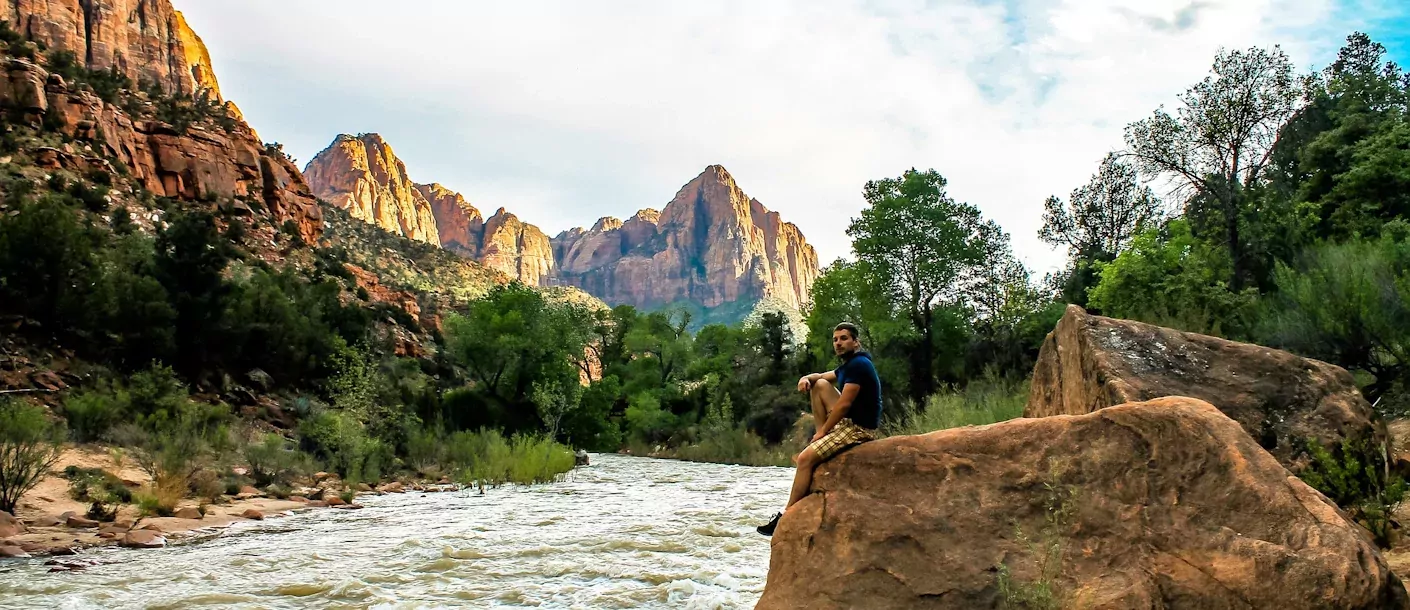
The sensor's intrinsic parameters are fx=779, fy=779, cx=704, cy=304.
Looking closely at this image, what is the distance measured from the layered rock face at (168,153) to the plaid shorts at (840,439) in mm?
34417

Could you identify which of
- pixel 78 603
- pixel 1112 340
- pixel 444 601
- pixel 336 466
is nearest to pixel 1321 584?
pixel 1112 340

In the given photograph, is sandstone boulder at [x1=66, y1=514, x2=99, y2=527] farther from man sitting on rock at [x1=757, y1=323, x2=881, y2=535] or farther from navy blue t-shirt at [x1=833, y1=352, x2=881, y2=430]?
navy blue t-shirt at [x1=833, y1=352, x2=881, y2=430]

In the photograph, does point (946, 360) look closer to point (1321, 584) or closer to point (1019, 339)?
point (1019, 339)

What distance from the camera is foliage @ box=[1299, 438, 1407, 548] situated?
19.4 feet

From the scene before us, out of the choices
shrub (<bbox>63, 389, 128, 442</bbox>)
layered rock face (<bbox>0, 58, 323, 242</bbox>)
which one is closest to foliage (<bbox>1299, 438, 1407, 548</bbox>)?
Answer: shrub (<bbox>63, 389, 128, 442</bbox>)

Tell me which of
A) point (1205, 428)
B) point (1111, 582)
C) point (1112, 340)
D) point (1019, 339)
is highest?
point (1019, 339)

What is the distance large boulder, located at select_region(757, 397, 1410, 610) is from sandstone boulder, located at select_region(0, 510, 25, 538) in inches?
343

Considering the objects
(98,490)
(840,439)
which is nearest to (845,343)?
(840,439)

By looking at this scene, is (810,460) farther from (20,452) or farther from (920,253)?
(920,253)

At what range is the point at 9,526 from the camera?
8.58m

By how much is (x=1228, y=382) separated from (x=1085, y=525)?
4.97 meters

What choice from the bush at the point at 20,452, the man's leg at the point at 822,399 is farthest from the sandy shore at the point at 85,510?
the man's leg at the point at 822,399

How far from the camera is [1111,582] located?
4031 mm

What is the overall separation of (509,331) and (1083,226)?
26132 millimetres
